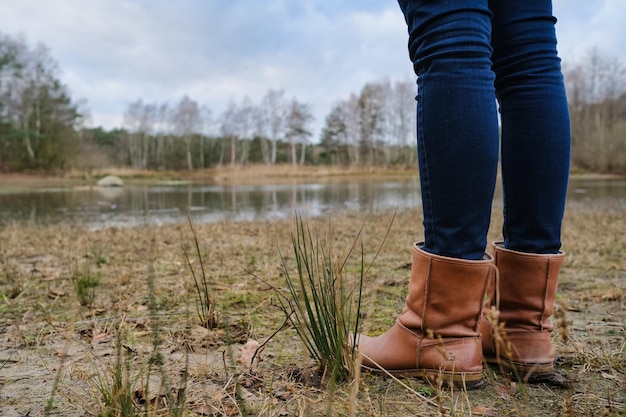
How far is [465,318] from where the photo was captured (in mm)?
896

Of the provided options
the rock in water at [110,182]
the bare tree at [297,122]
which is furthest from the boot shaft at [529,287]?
the bare tree at [297,122]

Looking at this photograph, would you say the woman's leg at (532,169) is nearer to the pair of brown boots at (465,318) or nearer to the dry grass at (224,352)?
the pair of brown boots at (465,318)

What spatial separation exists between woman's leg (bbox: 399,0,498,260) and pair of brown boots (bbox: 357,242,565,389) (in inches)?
2.3

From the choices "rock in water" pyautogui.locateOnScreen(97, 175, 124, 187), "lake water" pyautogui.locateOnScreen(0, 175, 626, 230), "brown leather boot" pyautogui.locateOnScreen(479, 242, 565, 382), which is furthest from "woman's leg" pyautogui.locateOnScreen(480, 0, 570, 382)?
"rock in water" pyautogui.locateOnScreen(97, 175, 124, 187)

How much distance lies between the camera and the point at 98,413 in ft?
2.05

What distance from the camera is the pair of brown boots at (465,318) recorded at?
0.87m

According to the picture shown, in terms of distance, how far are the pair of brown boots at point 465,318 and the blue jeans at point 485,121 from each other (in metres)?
0.04

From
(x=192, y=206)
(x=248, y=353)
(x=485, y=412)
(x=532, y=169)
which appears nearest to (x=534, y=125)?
(x=532, y=169)

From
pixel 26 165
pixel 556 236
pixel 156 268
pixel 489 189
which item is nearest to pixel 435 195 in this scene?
pixel 489 189

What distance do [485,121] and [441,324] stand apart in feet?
1.40

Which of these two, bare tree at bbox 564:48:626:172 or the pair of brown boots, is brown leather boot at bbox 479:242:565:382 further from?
bare tree at bbox 564:48:626:172

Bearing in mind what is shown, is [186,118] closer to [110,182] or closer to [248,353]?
[110,182]

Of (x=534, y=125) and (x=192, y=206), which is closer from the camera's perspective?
(x=534, y=125)

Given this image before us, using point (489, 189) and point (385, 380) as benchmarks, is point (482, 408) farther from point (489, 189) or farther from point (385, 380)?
point (489, 189)
